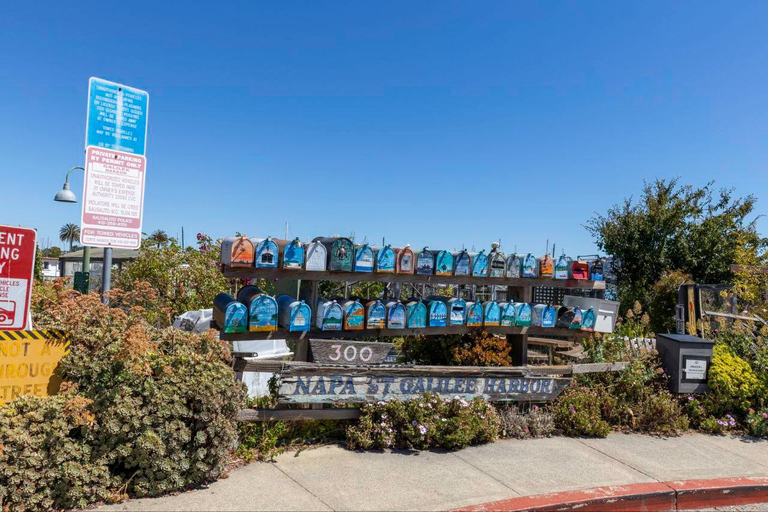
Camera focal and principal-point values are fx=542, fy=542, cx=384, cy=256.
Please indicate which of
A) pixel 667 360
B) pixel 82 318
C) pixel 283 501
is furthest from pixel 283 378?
pixel 667 360

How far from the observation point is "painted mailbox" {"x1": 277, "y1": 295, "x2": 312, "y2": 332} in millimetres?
5301

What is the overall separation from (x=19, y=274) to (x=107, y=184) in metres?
0.99

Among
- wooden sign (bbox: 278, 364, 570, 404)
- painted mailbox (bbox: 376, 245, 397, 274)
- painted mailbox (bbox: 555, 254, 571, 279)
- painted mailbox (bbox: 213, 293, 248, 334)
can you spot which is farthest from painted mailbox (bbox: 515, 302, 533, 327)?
painted mailbox (bbox: 213, 293, 248, 334)

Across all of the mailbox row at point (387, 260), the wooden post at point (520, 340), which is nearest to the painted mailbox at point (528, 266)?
the mailbox row at point (387, 260)

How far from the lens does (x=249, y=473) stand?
4434 mm

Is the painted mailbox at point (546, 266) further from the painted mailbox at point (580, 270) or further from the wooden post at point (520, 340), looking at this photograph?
the painted mailbox at point (580, 270)

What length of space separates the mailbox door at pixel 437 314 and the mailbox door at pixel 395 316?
38cm

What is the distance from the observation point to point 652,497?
4598 millimetres

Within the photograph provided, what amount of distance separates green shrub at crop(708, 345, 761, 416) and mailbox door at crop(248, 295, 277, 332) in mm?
5285

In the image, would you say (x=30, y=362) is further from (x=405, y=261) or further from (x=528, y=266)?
(x=528, y=266)

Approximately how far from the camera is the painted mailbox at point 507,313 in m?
6.63

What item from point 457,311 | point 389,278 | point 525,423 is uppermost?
point 389,278

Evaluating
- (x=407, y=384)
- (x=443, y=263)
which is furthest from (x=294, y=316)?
(x=443, y=263)

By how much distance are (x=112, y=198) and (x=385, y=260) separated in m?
2.70
